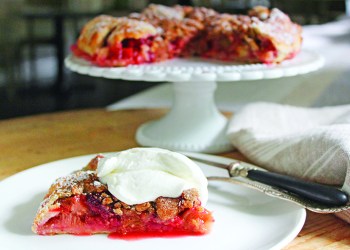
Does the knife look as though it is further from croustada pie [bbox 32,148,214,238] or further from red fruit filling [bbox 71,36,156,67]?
red fruit filling [bbox 71,36,156,67]

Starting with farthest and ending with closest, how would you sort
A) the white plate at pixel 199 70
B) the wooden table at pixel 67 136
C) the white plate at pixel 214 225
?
the wooden table at pixel 67 136 < the white plate at pixel 199 70 < the white plate at pixel 214 225

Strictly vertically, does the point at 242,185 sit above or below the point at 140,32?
below

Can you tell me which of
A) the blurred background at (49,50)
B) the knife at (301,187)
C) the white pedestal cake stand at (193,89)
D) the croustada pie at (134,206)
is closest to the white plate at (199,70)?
the white pedestal cake stand at (193,89)

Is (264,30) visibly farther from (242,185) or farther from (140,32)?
(242,185)

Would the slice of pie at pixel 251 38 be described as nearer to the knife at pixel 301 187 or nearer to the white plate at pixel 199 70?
the white plate at pixel 199 70

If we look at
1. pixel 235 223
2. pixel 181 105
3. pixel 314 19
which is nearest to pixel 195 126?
pixel 181 105

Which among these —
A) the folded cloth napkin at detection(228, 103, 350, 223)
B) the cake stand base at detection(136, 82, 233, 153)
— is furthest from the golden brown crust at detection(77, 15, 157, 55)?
the folded cloth napkin at detection(228, 103, 350, 223)
